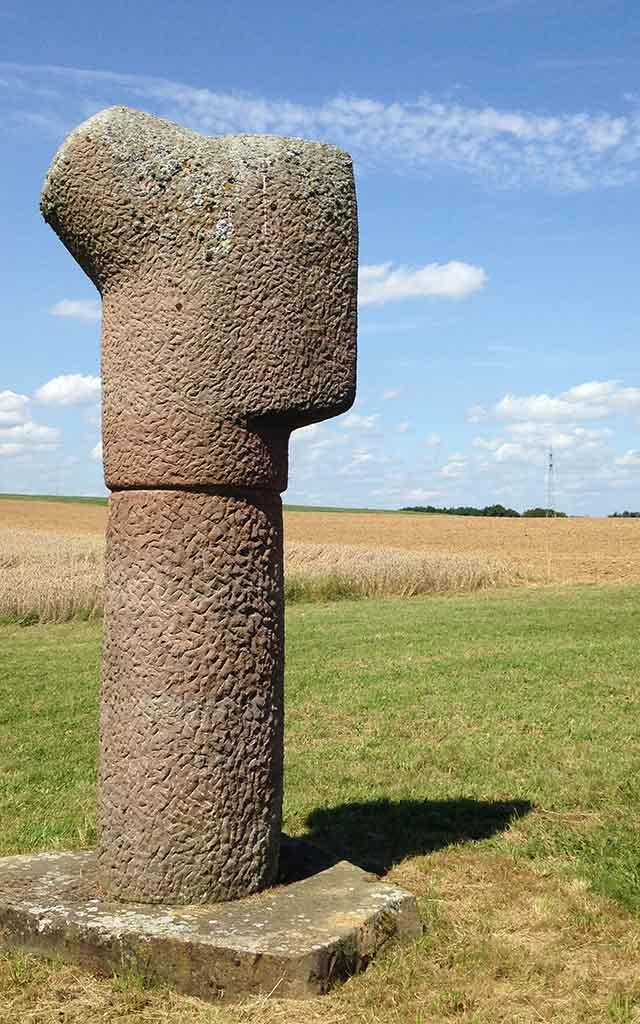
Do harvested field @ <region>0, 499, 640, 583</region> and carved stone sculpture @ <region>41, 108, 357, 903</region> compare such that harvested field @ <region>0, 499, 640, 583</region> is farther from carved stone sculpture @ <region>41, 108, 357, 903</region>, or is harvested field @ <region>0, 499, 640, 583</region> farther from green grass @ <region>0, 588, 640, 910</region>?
carved stone sculpture @ <region>41, 108, 357, 903</region>

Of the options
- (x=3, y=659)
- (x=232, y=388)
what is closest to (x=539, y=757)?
(x=232, y=388)

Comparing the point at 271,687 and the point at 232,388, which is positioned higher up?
the point at 232,388

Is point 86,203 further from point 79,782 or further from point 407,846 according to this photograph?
point 79,782

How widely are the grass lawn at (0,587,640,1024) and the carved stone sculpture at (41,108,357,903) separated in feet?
2.53

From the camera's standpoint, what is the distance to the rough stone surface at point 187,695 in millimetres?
4586

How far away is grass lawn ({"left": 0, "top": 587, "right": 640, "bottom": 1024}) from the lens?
4.16 meters

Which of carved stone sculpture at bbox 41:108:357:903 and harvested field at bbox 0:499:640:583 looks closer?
carved stone sculpture at bbox 41:108:357:903

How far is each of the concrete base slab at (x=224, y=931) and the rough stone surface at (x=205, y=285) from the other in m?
1.82

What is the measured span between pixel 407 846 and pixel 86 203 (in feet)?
12.5

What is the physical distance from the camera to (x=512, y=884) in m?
5.41

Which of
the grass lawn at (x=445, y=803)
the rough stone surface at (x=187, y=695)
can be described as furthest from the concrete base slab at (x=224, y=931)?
the rough stone surface at (x=187, y=695)

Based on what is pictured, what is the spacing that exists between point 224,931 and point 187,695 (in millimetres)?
962

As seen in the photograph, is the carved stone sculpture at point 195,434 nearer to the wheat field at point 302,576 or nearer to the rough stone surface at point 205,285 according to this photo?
the rough stone surface at point 205,285

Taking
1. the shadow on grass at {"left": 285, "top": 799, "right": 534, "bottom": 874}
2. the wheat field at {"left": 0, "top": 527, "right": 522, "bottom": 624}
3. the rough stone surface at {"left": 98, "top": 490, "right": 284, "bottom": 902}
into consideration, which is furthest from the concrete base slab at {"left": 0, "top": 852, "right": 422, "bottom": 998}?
the wheat field at {"left": 0, "top": 527, "right": 522, "bottom": 624}
